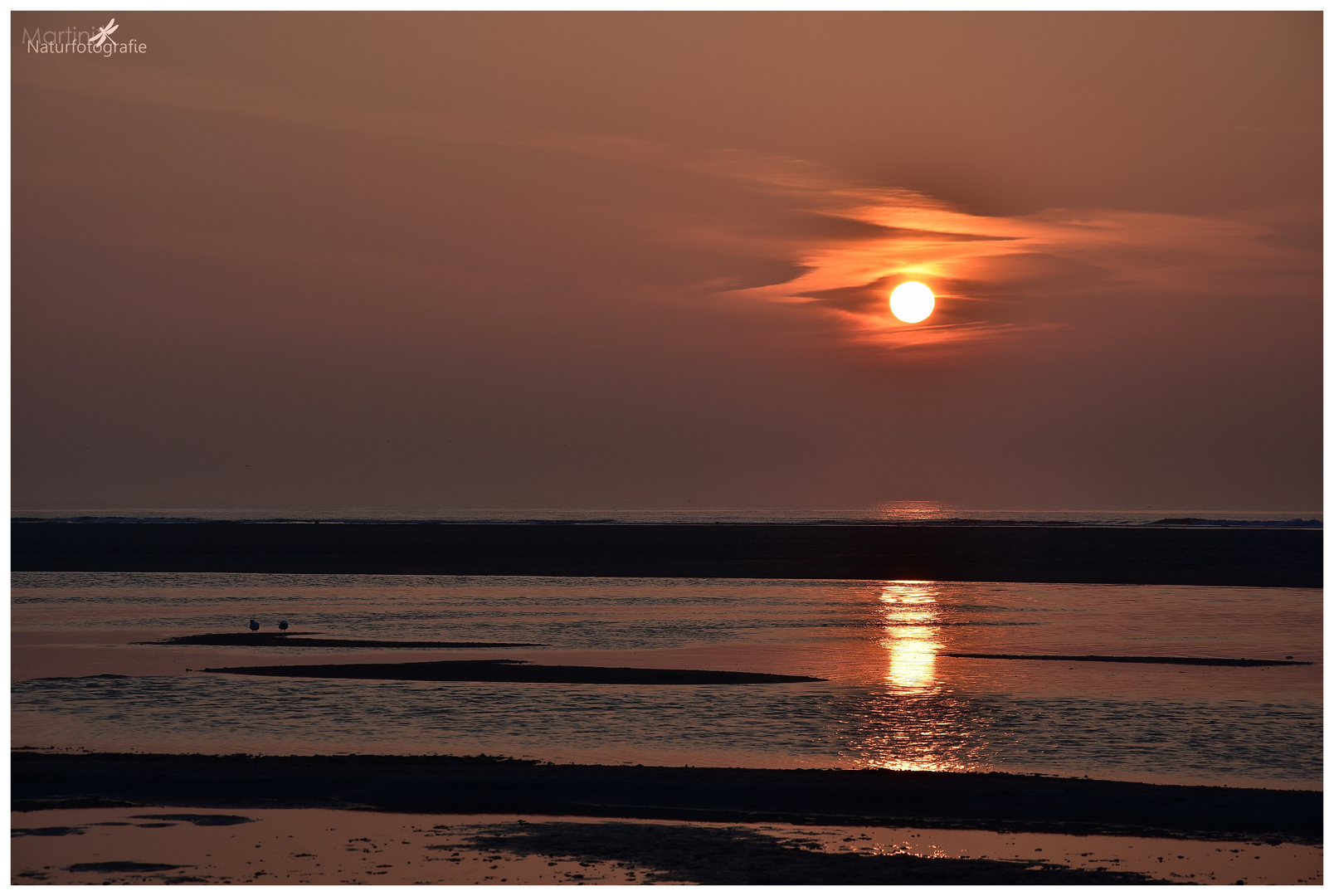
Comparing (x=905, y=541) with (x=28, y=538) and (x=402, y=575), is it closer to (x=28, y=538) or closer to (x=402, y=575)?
(x=402, y=575)

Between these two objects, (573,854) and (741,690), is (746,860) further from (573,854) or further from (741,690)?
(741,690)

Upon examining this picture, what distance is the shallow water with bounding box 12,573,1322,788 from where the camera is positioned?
727 inches

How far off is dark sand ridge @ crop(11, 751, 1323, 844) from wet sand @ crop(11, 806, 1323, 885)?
0.42 meters

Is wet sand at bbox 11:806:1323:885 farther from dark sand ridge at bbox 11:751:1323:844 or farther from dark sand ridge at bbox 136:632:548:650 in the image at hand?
dark sand ridge at bbox 136:632:548:650

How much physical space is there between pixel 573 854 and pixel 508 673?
11870 millimetres

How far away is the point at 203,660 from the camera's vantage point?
27.0 meters

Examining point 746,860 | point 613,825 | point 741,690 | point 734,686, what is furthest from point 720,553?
point 746,860

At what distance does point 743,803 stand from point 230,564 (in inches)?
2029

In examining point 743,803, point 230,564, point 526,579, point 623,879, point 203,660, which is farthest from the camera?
point 230,564

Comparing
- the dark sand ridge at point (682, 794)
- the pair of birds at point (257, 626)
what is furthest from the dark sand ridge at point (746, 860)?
the pair of birds at point (257, 626)

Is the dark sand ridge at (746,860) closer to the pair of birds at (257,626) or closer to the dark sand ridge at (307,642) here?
the dark sand ridge at (307,642)

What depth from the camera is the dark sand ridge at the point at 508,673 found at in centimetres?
2473

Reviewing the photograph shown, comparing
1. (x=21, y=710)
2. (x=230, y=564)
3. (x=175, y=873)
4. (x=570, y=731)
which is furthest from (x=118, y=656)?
(x=230, y=564)

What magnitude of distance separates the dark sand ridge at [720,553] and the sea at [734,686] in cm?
1296
